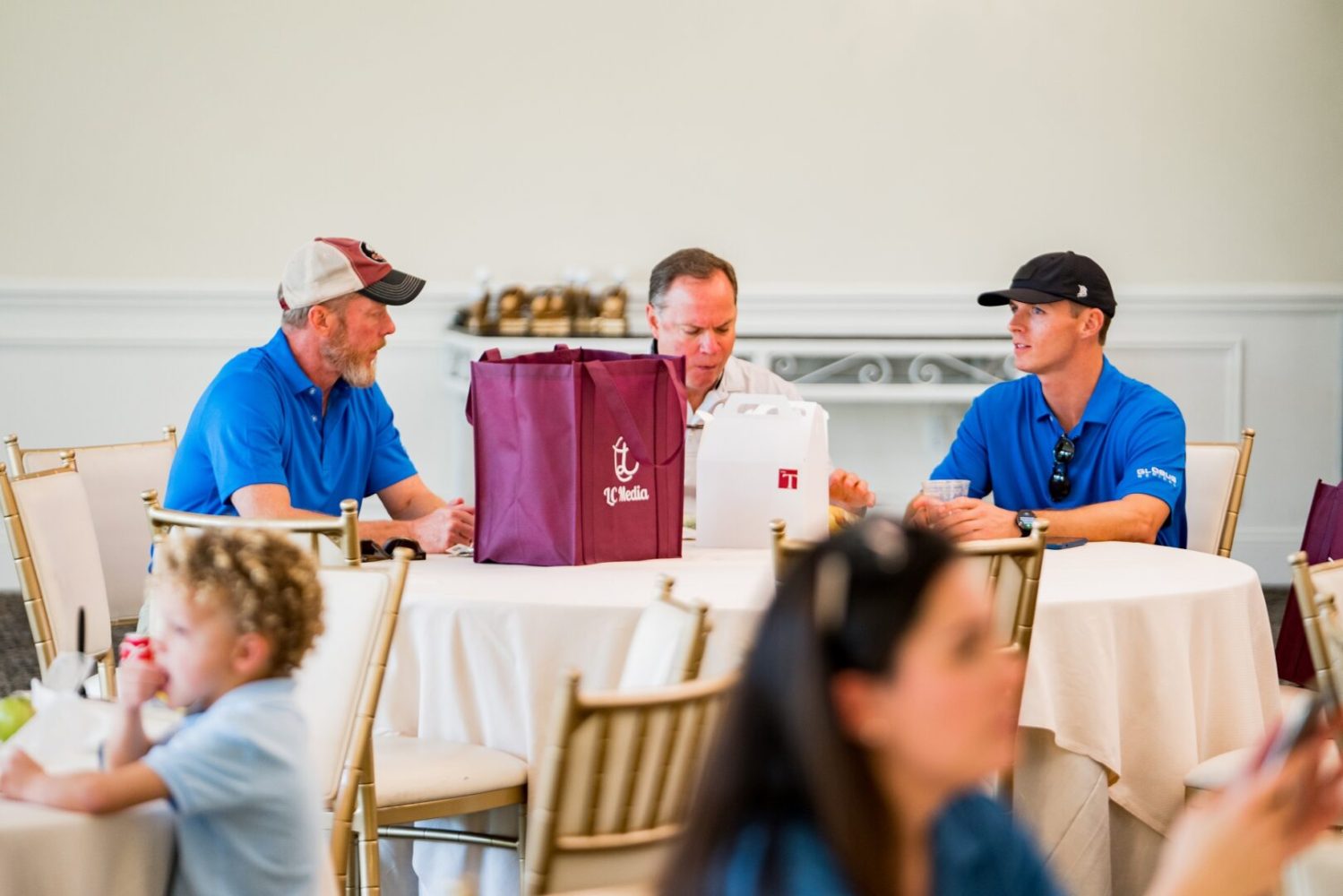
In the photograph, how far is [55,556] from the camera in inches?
112

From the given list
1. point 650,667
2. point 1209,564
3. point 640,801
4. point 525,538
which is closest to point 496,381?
point 525,538

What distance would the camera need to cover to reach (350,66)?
568cm

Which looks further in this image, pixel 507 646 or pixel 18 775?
pixel 507 646

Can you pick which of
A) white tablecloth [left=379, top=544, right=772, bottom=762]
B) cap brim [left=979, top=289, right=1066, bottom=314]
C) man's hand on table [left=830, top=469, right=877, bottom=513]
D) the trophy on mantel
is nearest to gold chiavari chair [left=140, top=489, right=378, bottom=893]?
white tablecloth [left=379, top=544, right=772, bottom=762]

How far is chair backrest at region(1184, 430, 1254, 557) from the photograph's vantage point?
11.2 feet

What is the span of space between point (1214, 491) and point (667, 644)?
2008 mm

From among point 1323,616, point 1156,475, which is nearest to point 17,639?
point 1156,475

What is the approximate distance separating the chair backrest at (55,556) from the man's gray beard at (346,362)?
0.53m

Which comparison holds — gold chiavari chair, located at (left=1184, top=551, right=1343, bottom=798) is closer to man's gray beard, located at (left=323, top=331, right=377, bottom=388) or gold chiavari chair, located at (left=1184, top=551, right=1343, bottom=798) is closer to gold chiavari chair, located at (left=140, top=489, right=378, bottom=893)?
gold chiavari chair, located at (left=140, top=489, right=378, bottom=893)

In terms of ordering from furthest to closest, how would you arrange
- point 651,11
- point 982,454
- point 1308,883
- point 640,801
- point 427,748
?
1. point 651,11
2. point 982,454
3. point 427,748
4. point 640,801
5. point 1308,883

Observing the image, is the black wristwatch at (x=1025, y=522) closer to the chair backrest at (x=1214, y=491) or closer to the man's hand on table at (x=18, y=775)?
the chair backrest at (x=1214, y=491)

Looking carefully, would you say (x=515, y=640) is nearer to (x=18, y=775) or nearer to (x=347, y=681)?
(x=347, y=681)

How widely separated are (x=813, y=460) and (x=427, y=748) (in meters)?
0.80

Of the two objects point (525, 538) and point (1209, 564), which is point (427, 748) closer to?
point (525, 538)
